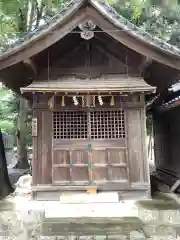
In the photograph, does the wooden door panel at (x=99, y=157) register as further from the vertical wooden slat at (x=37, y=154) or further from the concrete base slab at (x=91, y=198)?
the vertical wooden slat at (x=37, y=154)

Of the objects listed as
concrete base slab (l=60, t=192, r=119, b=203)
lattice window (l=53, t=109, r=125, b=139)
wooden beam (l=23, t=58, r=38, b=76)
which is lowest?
concrete base slab (l=60, t=192, r=119, b=203)

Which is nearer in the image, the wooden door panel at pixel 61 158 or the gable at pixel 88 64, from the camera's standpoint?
the wooden door panel at pixel 61 158

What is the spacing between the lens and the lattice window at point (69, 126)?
8.85m

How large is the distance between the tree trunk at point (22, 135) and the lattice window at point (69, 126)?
9.01 m

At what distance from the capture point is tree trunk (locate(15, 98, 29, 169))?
17797 millimetres

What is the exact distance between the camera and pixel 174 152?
439 inches

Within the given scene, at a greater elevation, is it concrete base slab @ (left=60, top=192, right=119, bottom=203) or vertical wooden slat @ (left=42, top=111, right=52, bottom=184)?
vertical wooden slat @ (left=42, top=111, right=52, bottom=184)

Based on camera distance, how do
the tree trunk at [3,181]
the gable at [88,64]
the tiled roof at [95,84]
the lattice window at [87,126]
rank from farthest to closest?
the tree trunk at [3,181], the gable at [88,64], the lattice window at [87,126], the tiled roof at [95,84]

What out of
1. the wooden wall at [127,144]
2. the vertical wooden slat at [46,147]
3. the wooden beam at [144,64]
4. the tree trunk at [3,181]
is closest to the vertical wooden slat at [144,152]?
the wooden wall at [127,144]

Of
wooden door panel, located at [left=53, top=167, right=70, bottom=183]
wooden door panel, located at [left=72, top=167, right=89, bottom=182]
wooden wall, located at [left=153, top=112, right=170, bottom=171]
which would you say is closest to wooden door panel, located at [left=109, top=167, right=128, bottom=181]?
wooden door panel, located at [left=72, top=167, right=89, bottom=182]

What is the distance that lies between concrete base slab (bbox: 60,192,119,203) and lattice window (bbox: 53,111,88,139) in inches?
70.2

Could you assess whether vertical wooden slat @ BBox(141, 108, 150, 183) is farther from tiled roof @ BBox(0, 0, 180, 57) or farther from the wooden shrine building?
tiled roof @ BBox(0, 0, 180, 57)

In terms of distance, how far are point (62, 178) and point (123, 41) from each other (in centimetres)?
449

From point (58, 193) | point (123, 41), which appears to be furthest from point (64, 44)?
point (58, 193)
